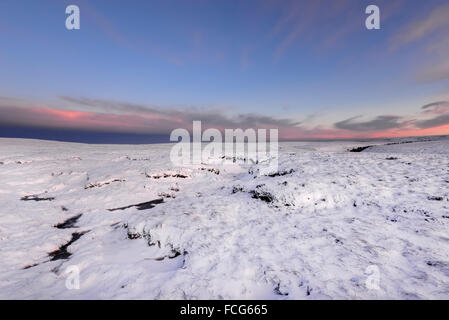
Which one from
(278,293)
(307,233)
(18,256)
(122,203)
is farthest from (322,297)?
(122,203)

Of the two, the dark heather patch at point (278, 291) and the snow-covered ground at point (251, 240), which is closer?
the dark heather patch at point (278, 291)

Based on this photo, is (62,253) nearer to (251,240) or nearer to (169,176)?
(251,240)

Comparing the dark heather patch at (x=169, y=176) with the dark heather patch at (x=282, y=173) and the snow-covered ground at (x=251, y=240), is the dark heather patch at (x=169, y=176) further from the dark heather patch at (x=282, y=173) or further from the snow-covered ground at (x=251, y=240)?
the dark heather patch at (x=282, y=173)

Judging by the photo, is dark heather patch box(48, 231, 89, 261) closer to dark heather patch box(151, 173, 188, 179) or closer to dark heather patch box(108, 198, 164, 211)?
dark heather patch box(108, 198, 164, 211)

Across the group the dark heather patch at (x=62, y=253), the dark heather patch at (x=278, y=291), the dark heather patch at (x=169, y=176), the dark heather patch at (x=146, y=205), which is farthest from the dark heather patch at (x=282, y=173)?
the dark heather patch at (x=62, y=253)

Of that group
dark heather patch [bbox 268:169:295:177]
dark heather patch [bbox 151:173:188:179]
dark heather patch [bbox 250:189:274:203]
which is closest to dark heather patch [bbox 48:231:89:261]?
dark heather patch [bbox 250:189:274:203]

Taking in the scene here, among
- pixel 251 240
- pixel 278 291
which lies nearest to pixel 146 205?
pixel 251 240

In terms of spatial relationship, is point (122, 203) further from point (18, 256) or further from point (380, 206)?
point (380, 206)

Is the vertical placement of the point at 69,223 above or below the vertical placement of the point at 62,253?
above
